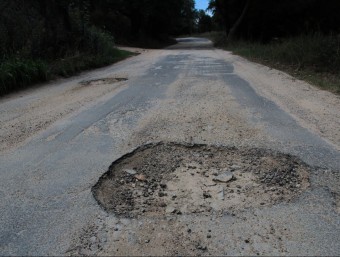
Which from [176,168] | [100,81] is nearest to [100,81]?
[100,81]

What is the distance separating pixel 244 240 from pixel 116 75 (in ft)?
25.4

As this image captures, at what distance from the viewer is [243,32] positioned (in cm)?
2605

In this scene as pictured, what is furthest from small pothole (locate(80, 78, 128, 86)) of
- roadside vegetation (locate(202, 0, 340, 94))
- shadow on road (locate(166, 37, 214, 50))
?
shadow on road (locate(166, 37, 214, 50))

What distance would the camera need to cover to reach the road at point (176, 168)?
2285 millimetres

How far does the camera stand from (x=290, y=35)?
19766 millimetres

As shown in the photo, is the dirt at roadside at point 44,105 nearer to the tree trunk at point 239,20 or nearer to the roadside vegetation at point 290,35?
the roadside vegetation at point 290,35

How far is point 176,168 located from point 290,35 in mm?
18708

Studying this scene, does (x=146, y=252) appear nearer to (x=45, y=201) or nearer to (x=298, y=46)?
(x=45, y=201)

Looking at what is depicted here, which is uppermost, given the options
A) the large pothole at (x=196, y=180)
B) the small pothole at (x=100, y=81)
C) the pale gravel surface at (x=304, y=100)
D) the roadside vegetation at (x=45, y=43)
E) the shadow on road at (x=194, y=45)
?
the roadside vegetation at (x=45, y=43)

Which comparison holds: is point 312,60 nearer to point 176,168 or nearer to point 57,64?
point 57,64

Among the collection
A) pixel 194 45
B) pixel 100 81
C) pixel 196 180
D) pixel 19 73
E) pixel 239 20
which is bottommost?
pixel 194 45

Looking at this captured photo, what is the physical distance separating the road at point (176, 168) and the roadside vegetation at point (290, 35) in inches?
115

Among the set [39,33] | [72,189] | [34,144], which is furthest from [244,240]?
[39,33]

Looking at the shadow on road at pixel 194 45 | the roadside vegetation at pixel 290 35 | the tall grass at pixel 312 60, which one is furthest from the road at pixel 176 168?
the shadow on road at pixel 194 45
